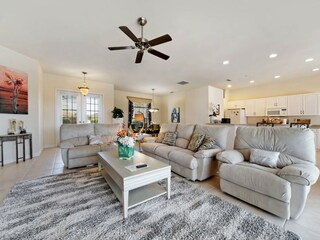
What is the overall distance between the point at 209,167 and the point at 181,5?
2.71 metres

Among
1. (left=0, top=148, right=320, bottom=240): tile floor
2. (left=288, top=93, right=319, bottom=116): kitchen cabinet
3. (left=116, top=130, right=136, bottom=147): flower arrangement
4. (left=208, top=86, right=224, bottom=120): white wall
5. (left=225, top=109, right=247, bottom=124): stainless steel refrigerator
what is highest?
(left=208, top=86, right=224, bottom=120): white wall

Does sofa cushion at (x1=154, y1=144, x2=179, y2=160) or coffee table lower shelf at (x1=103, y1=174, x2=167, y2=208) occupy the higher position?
sofa cushion at (x1=154, y1=144, x2=179, y2=160)

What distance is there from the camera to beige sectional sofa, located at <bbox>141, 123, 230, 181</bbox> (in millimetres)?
2602

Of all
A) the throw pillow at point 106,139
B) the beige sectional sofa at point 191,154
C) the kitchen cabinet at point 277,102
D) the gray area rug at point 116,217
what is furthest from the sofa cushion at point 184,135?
the kitchen cabinet at point 277,102

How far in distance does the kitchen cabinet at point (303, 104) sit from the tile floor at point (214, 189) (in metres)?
4.26

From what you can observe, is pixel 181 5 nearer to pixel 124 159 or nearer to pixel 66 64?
pixel 124 159

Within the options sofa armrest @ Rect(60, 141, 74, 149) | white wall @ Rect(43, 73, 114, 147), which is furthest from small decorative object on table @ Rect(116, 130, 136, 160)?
white wall @ Rect(43, 73, 114, 147)

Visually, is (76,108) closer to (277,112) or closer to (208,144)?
(208,144)

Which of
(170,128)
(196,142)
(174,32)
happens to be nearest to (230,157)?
(196,142)

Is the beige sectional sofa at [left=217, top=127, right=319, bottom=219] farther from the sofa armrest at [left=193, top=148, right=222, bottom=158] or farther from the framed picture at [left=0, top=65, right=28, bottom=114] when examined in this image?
the framed picture at [left=0, top=65, right=28, bottom=114]

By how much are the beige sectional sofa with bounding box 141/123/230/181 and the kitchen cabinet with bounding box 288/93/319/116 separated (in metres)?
4.80

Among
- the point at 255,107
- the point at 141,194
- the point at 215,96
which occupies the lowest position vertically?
the point at 141,194

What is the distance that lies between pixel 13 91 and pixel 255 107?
9.04 meters

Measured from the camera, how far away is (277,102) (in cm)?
631
